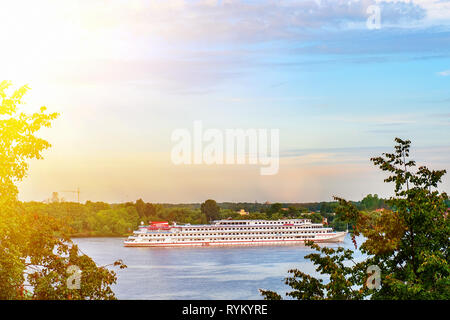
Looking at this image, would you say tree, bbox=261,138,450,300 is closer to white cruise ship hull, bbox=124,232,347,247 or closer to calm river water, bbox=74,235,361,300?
calm river water, bbox=74,235,361,300

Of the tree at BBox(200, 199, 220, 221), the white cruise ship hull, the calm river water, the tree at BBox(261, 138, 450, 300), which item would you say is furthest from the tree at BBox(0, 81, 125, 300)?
the tree at BBox(200, 199, 220, 221)

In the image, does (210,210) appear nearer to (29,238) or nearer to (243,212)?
(243,212)

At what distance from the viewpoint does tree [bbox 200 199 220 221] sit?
35.7 m

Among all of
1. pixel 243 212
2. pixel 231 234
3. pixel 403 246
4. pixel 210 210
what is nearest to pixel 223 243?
pixel 231 234

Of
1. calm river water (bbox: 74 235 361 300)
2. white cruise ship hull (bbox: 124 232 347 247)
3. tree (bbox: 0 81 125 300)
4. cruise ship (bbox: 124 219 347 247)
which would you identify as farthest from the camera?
cruise ship (bbox: 124 219 347 247)

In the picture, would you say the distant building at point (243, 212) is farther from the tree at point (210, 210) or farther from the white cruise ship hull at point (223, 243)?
the white cruise ship hull at point (223, 243)

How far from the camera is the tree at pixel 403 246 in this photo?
4.38 metres

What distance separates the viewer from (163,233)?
99.6 ft

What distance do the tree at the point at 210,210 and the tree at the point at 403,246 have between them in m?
30.6

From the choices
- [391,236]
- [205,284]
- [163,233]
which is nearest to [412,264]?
[391,236]

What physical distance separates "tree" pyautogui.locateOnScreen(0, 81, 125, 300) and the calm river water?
9946mm

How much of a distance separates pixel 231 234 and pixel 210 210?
5.06m

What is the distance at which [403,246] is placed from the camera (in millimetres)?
4719

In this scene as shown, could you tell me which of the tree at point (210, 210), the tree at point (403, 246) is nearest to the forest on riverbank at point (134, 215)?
the tree at point (210, 210)
